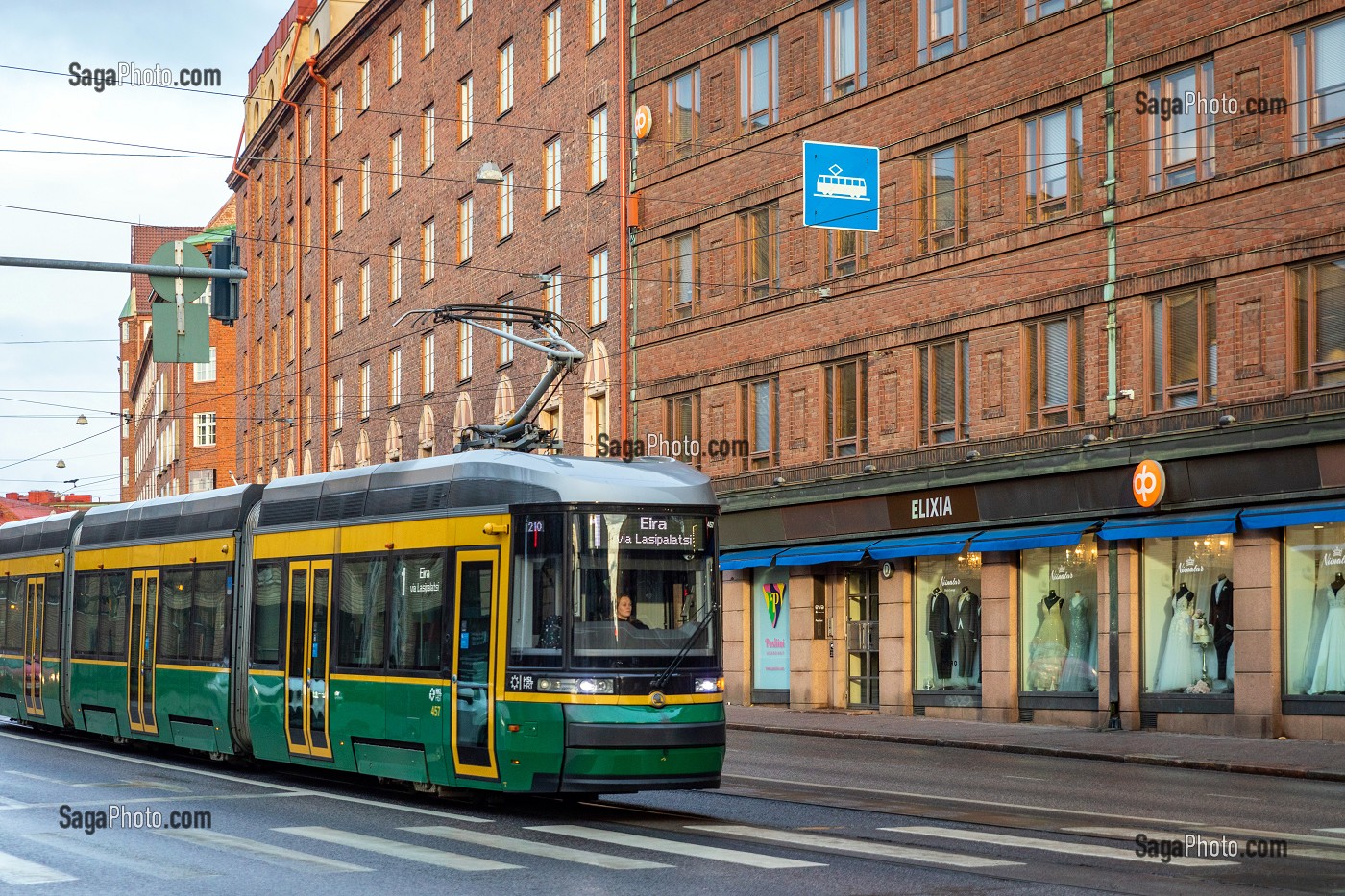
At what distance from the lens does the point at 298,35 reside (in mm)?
65625

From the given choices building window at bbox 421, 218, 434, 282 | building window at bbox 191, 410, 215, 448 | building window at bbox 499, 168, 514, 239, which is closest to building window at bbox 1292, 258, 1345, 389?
building window at bbox 499, 168, 514, 239

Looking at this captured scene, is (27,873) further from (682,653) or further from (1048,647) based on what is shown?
(1048,647)

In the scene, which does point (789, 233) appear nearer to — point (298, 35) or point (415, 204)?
point (415, 204)

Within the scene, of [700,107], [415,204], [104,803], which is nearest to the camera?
[104,803]

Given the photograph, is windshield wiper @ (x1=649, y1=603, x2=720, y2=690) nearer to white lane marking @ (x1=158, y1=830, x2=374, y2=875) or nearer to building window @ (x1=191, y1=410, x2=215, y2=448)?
white lane marking @ (x1=158, y1=830, x2=374, y2=875)

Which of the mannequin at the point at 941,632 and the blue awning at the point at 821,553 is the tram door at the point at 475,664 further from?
the blue awning at the point at 821,553

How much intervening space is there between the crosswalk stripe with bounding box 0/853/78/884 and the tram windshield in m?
4.41

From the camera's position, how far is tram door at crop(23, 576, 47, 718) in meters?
27.3

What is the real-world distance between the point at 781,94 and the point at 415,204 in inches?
779

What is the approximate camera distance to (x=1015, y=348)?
3073cm

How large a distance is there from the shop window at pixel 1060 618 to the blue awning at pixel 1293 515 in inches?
146

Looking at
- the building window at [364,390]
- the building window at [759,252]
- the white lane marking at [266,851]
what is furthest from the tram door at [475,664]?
the building window at [364,390]

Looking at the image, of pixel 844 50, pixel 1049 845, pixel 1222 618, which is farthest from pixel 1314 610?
pixel 844 50

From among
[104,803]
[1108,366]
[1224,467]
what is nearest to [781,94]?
[1108,366]
